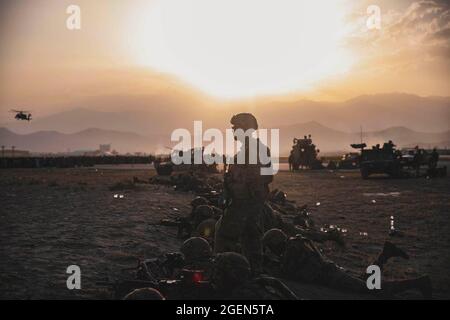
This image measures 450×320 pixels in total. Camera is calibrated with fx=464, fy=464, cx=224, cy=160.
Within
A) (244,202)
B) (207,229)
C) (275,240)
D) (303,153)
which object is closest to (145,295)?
(244,202)

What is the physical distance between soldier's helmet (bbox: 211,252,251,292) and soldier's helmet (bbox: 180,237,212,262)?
1.52 meters

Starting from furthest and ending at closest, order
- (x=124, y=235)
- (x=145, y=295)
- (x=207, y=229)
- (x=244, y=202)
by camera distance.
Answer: (x=124, y=235)
(x=207, y=229)
(x=244, y=202)
(x=145, y=295)

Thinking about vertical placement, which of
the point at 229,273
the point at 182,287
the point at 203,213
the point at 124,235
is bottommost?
the point at 124,235

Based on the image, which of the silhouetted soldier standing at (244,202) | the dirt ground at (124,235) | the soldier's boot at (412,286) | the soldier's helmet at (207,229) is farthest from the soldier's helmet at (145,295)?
the soldier's helmet at (207,229)

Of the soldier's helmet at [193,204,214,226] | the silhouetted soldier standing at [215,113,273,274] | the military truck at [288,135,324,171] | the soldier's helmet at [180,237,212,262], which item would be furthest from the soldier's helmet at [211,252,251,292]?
the military truck at [288,135,324,171]

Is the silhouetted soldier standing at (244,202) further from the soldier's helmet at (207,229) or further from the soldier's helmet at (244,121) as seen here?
the soldier's helmet at (207,229)

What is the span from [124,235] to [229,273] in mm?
5977

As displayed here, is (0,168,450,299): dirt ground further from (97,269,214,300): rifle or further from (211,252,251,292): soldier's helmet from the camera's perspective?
(211,252,251,292): soldier's helmet

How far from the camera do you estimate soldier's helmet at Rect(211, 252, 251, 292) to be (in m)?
5.55

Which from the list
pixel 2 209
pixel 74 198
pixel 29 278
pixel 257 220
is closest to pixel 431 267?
pixel 257 220

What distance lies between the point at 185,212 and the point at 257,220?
927 centimetres

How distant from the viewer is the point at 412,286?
687 centimetres

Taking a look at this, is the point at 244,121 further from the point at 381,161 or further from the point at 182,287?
the point at 381,161

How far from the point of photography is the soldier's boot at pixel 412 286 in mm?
6848
